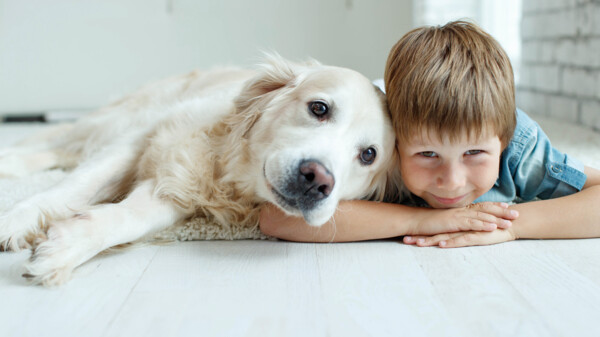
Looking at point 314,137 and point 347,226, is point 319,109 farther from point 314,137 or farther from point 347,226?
point 347,226

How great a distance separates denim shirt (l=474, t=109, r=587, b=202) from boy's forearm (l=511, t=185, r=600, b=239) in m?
0.09

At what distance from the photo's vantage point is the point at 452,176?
147 centimetres

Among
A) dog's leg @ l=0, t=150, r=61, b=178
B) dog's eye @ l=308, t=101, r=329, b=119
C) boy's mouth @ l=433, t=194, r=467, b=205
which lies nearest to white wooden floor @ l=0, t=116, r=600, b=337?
boy's mouth @ l=433, t=194, r=467, b=205

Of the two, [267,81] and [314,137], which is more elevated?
[267,81]

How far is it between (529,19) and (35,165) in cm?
365

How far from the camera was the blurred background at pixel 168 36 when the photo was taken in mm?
5137

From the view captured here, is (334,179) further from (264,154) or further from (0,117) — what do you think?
(0,117)

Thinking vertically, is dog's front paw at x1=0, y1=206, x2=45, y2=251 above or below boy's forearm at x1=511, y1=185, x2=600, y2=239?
above

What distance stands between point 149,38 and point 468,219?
4417 millimetres

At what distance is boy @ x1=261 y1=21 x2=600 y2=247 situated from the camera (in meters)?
1.44

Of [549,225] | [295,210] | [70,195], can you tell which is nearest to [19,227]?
[70,195]

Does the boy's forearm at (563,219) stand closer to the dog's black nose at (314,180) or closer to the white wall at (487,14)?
the dog's black nose at (314,180)

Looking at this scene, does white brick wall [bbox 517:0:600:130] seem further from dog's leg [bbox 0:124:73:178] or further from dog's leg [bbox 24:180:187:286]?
dog's leg [bbox 0:124:73:178]

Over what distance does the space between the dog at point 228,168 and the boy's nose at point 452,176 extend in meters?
0.17
